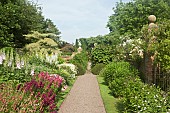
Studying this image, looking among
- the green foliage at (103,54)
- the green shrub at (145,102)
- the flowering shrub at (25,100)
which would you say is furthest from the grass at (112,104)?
the green foliage at (103,54)

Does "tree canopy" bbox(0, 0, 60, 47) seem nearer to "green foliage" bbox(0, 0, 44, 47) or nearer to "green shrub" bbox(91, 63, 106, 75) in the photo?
"green foliage" bbox(0, 0, 44, 47)

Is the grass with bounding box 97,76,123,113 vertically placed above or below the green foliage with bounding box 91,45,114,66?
below

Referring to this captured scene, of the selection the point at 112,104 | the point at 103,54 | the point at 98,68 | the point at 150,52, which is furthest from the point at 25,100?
the point at 103,54

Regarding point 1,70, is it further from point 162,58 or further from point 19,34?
point 19,34

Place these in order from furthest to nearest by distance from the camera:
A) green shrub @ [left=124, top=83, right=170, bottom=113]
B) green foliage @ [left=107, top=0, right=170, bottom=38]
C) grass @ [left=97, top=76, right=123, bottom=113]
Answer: green foliage @ [left=107, top=0, right=170, bottom=38], grass @ [left=97, top=76, right=123, bottom=113], green shrub @ [left=124, top=83, right=170, bottom=113]

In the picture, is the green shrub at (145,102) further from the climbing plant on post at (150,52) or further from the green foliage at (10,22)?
the green foliage at (10,22)

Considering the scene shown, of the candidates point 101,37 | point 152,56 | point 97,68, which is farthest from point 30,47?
point 152,56

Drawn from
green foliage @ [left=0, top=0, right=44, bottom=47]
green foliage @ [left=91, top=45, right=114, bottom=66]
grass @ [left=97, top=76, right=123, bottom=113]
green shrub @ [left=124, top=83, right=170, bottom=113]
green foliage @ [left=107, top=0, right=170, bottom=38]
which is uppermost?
green foliage @ [left=107, top=0, right=170, bottom=38]

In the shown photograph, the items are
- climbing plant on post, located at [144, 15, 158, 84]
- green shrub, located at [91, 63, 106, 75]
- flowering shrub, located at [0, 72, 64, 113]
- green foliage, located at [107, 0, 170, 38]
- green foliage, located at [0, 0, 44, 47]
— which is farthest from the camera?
green foliage, located at [107, 0, 170, 38]

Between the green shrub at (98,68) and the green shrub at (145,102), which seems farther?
the green shrub at (98,68)

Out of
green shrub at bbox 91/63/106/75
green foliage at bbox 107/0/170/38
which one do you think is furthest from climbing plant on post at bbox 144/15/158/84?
green foliage at bbox 107/0/170/38

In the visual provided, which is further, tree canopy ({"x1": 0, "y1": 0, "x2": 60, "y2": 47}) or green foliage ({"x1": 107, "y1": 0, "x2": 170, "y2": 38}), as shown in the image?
green foliage ({"x1": 107, "y1": 0, "x2": 170, "y2": 38})

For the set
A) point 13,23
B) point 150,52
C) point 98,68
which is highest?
point 13,23

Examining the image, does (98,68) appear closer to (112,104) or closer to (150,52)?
(150,52)
